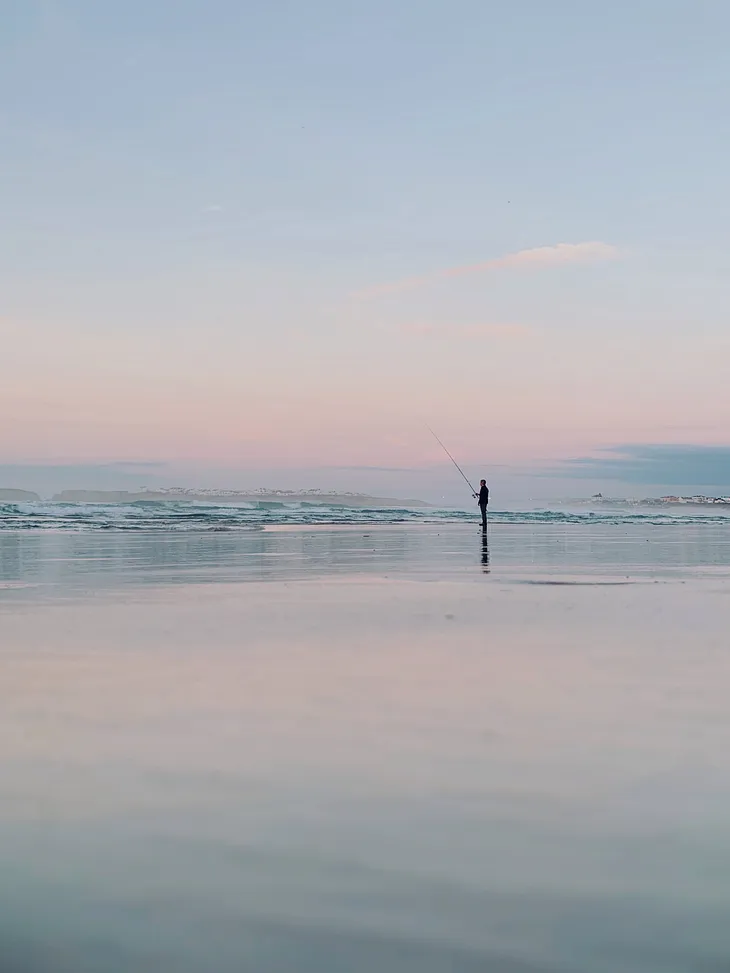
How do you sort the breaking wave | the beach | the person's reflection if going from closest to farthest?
the beach → the person's reflection → the breaking wave

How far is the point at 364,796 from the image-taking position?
3012mm

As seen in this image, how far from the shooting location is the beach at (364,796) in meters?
2.07

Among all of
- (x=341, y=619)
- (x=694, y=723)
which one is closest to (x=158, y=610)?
(x=341, y=619)

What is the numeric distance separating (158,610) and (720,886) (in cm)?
616

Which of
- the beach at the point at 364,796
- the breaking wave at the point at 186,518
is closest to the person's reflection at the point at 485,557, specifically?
the beach at the point at 364,796

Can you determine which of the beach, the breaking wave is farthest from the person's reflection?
the breaking wave

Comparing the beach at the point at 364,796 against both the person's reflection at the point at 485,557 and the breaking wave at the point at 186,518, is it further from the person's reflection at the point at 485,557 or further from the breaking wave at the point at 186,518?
the breaking wave at the point at 186,518

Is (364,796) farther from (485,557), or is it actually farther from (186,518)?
(186,518)

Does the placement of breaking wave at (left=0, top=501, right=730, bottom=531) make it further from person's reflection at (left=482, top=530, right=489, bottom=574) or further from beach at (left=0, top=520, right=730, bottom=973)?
beach at (left=0, top=520, right=730, bottom=973)

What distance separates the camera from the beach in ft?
6.80

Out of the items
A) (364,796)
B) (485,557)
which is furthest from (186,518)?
(364,796)

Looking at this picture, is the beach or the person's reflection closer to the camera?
the beach

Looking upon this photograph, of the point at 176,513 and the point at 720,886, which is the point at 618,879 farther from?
the point at 176,513

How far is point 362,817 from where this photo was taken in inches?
111
